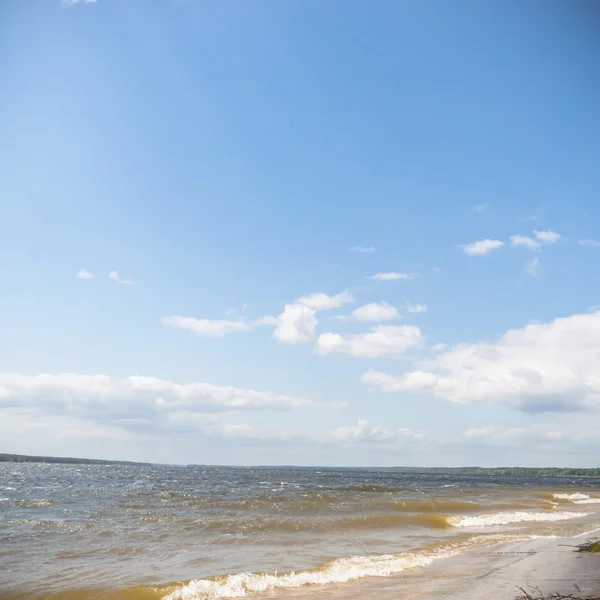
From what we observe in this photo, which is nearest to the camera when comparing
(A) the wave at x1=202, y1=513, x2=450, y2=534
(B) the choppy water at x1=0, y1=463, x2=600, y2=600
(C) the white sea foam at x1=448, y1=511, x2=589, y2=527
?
(B) the choppy water at x1=0, y1=463, x2=600, y2=600

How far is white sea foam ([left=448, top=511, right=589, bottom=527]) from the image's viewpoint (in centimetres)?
2738

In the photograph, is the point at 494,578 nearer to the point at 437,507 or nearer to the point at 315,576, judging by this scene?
the point at 315,576

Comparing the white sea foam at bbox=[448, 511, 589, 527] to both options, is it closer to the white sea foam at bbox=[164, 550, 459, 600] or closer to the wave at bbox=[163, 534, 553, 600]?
the wave at bbox=[163, 534, 553, 600]

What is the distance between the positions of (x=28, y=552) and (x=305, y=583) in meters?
9.79

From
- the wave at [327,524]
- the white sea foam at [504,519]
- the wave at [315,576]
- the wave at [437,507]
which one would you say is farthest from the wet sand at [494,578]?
the wave at [437,507]

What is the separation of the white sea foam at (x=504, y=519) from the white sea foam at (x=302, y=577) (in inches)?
489

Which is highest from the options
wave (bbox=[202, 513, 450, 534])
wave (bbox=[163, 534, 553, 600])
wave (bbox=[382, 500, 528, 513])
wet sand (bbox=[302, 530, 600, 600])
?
wet sand (bbox=[302, 530, 600, 600])

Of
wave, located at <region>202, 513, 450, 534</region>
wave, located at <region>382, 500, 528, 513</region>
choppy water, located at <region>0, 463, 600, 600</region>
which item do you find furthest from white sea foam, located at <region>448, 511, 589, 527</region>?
wave, located at <region>382, 500, 528, 513</region>

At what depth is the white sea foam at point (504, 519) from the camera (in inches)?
1078

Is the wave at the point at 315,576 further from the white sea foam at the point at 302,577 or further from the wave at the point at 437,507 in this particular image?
the wave at the point at 437,507

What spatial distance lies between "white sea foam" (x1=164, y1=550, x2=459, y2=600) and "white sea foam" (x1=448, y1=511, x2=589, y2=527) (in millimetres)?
12427

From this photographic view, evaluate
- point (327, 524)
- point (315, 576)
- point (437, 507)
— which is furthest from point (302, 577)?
point (437, 507)

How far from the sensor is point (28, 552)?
1648 centimetres

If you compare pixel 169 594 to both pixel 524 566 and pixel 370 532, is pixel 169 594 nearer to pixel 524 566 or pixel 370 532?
pixel 524 566
